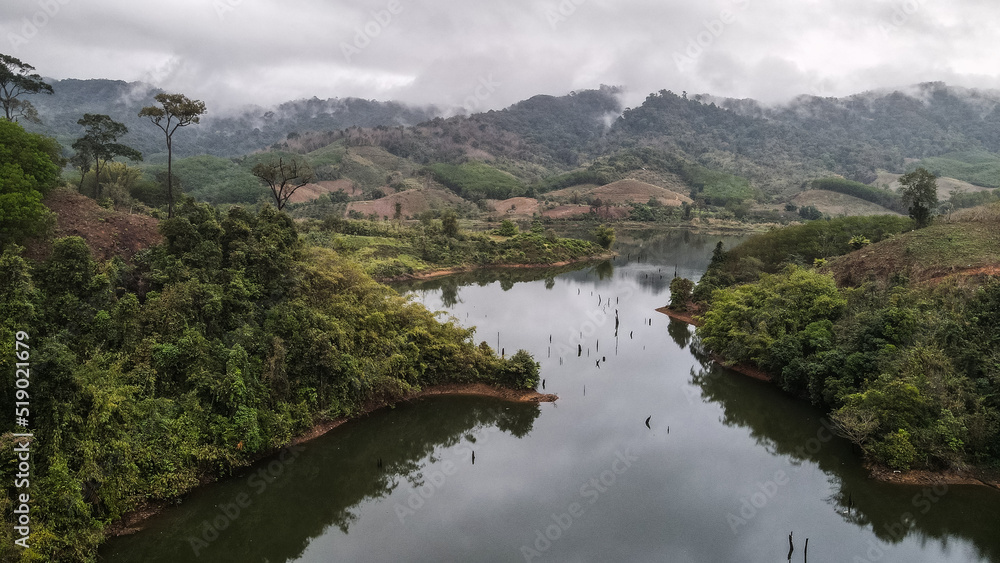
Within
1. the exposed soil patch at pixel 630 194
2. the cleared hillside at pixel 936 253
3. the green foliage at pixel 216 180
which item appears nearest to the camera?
the cleared hillside at pixel 936 253

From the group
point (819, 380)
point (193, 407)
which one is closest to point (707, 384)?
point (819, 380)

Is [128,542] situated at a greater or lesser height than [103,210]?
lesser

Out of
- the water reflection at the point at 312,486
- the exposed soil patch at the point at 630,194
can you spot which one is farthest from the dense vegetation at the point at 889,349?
the exposed soil patch at the point at 630,194

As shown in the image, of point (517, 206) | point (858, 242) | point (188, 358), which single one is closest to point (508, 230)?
point (858, 242)

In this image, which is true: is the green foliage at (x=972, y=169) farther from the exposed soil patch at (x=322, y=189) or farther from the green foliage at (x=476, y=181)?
the exposed soil patch at (x=322, y=189)

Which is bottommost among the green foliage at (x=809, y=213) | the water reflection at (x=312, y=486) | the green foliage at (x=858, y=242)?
the water reflection at (x=312, y=486)

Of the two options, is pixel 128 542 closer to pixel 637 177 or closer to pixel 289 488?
pixel 289 488
